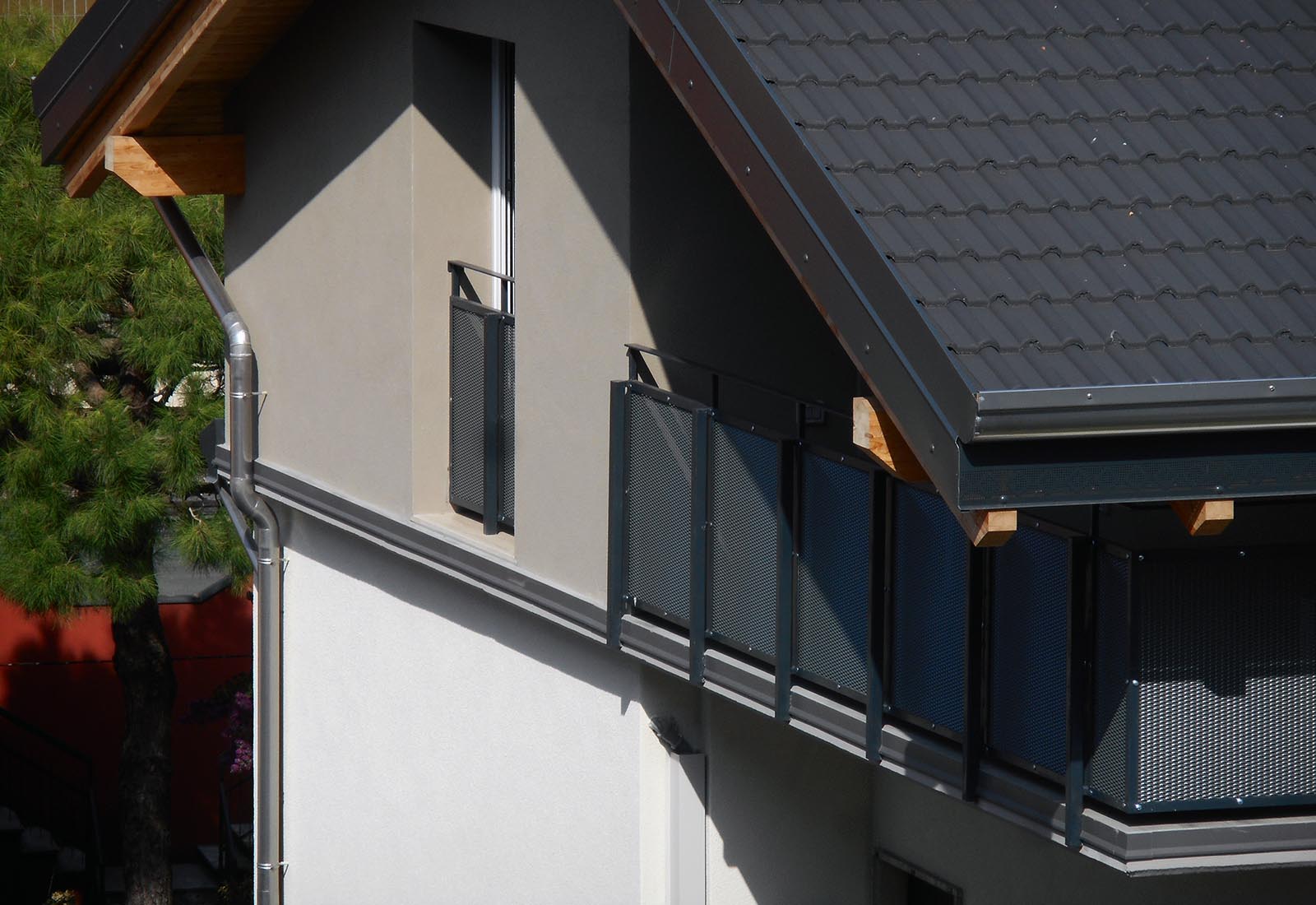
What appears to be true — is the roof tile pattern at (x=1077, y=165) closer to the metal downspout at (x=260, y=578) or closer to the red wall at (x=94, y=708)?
the metal downspout at (x=260, y=578)

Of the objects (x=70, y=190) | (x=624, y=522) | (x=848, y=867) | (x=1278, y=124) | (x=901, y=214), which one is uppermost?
(x=70, y=190)

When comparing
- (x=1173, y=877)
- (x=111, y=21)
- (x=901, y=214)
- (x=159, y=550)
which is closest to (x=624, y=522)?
(x=1173, y=877)

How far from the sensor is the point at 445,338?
10.5m

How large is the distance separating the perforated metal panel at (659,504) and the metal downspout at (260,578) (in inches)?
150

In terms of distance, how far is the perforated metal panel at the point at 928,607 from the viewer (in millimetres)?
6562

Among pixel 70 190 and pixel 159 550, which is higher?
pixel 70 190

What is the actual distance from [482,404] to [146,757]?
9201 millimetres

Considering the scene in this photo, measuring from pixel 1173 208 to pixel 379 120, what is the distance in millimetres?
5633

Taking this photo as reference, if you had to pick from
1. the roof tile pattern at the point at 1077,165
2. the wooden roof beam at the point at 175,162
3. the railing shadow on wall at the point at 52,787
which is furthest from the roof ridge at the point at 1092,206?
the railing shadow on wall at the point at 52,787

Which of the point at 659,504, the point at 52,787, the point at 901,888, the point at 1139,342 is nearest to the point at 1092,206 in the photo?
the point at 1139,342

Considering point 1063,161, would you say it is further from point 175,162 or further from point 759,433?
point 175,162

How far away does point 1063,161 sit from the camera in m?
5.80

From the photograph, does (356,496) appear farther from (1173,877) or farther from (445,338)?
(1173,877)

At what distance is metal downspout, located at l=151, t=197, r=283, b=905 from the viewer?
11758 mm
